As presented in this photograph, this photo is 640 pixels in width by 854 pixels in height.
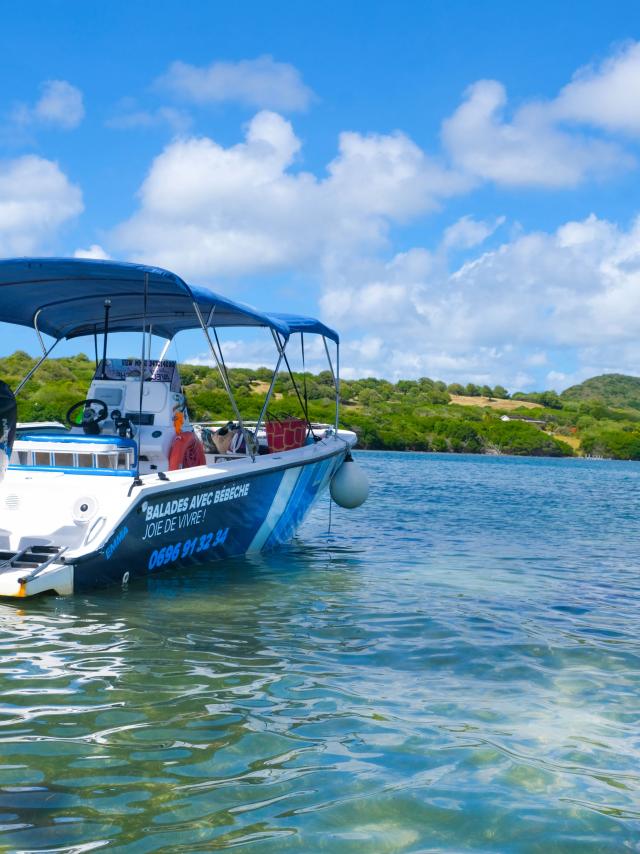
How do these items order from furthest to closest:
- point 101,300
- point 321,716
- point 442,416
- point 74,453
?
1. point 442,416
2. point 101,300
3. point 74,453
4. point 321,716

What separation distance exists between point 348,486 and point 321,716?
773cm

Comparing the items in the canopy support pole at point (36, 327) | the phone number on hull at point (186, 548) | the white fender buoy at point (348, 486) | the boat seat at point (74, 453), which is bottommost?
the phone number on hull at point (186, 548)

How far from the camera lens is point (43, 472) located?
305 inches

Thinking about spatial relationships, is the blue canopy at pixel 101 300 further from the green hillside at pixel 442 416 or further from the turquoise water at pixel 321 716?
the green hillside at pixel 442 416

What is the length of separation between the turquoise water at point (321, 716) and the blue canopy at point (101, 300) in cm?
269

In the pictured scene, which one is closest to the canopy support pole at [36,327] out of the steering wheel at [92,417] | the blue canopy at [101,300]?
the blue canopy at [101,300]

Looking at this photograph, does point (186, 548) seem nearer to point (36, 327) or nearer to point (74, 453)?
point (74, 453)

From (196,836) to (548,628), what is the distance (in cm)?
444

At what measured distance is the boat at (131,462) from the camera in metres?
6.91

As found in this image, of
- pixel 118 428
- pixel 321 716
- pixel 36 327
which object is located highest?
pixel 36 327

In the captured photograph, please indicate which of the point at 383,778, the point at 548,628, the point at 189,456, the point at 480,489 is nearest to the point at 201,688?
the point at 383,778

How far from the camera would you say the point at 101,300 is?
31.5 ft

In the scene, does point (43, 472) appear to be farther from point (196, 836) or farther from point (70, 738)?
point (196, 836)

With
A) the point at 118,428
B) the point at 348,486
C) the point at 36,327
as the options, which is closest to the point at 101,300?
the point at 36,327
